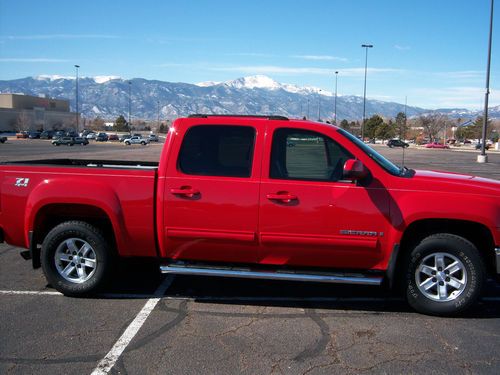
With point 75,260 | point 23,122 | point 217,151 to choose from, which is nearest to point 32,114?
point 23,122

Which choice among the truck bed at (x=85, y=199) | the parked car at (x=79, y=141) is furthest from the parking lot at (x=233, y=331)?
the parked car at (x=79, y=141)

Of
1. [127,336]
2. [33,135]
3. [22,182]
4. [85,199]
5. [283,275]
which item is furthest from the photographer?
[33,135]

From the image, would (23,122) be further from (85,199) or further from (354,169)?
(354,169)

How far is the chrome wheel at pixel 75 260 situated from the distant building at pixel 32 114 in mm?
123956

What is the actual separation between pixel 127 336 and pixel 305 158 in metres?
2.42

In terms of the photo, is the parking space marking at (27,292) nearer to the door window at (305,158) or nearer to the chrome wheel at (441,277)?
Result: the door window at (305,158)

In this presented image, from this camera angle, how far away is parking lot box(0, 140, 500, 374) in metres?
3.84

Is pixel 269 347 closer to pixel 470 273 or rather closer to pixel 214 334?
pixel 214 334

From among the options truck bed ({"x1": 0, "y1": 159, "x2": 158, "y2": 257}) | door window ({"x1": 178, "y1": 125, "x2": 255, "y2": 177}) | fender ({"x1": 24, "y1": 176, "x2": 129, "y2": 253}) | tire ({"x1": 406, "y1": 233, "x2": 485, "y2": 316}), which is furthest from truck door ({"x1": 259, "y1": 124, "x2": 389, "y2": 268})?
fender ({"x1": 24, "y1": 176, "x2": 129, "y2": 253})

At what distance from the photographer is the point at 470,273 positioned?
4.74 metres

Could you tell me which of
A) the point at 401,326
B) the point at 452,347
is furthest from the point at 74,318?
the point at 452,347

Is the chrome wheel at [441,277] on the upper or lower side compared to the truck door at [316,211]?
lower

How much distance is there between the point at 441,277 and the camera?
4.84 m

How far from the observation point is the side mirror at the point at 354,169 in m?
4.54
